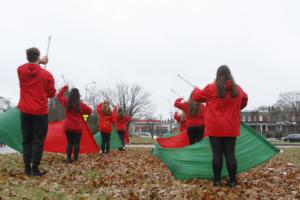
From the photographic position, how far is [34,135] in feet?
24.4

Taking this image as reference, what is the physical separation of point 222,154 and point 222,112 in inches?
26.5

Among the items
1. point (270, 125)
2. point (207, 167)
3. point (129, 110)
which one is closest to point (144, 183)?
point (207, 167)

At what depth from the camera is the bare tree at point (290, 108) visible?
95688mm

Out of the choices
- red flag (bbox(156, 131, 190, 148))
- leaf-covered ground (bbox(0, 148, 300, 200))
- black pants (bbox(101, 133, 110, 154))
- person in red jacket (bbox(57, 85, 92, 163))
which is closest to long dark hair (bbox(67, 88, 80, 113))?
person in red jacket (bbox(57, 85, 92, 163))

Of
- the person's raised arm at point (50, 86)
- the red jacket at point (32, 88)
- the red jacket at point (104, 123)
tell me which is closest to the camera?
the red jacket at point (32, 88)

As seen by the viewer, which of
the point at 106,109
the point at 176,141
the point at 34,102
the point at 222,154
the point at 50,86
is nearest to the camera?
the point at 222,154

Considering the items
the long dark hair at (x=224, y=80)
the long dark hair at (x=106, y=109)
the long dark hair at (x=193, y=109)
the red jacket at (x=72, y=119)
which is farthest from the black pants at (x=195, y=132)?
the long dark hair at (x=106, y=109)

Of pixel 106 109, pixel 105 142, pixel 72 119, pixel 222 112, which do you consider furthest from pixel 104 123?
pixel 222 112

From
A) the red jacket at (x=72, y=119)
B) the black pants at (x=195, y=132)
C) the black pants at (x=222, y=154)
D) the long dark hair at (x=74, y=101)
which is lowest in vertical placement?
the black pants at (x=222, y=154)

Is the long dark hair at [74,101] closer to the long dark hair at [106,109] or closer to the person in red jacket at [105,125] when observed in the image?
the person in red jacket at [105,125]

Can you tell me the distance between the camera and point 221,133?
674cm

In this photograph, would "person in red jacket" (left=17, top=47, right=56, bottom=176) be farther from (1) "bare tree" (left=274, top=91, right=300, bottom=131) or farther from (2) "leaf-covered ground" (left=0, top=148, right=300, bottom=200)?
(1) "bare tree" (left=274, top=91, right=300, bottom=131)

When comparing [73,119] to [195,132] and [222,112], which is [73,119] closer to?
[195,132]

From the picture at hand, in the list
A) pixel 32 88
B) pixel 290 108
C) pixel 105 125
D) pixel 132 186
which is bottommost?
pixel 132 186
